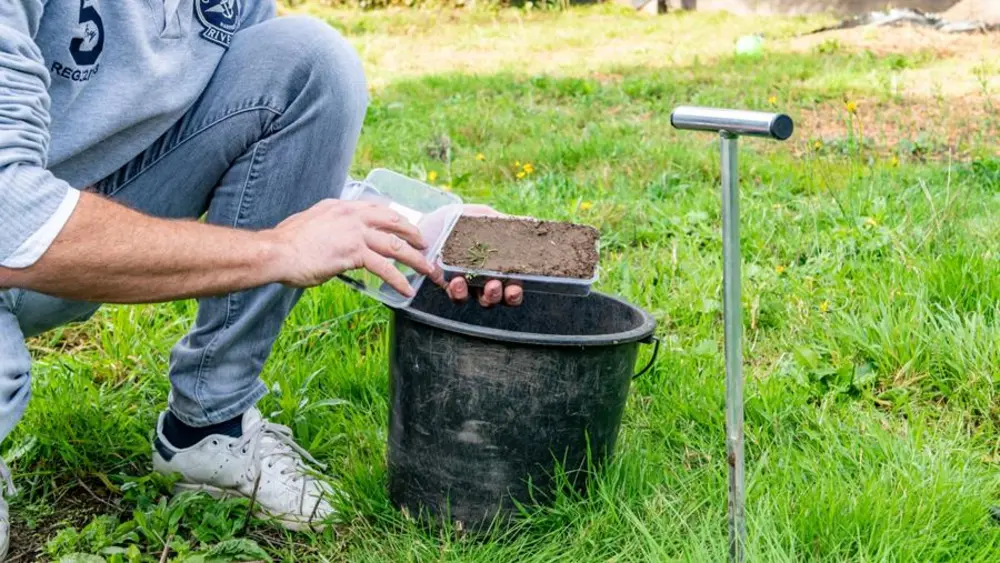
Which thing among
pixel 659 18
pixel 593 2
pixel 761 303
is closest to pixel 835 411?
pixel 761 303

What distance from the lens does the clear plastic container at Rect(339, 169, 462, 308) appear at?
1857mm

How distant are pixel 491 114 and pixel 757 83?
1436mm

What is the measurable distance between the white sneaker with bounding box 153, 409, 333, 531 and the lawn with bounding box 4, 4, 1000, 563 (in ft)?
0.15

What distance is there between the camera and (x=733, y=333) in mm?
1490

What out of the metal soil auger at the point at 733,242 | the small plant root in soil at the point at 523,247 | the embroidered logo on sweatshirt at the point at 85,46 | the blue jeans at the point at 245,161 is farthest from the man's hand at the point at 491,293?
the embroidered logo on sweatshirt at the point at 85,46

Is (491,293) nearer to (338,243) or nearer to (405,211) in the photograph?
(405,211)

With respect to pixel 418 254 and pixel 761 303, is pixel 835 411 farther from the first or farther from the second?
pixel 418 254

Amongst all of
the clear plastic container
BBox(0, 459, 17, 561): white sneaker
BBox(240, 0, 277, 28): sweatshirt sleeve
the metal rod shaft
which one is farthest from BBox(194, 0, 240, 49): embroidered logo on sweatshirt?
the metal rod shaft

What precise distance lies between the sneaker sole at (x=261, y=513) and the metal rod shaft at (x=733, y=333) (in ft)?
2.54


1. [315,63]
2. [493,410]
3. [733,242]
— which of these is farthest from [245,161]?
[733,242]

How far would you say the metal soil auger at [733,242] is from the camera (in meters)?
1.35

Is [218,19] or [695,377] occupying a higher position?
[218,19]

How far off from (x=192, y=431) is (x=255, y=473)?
15cm

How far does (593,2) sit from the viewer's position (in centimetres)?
1073
